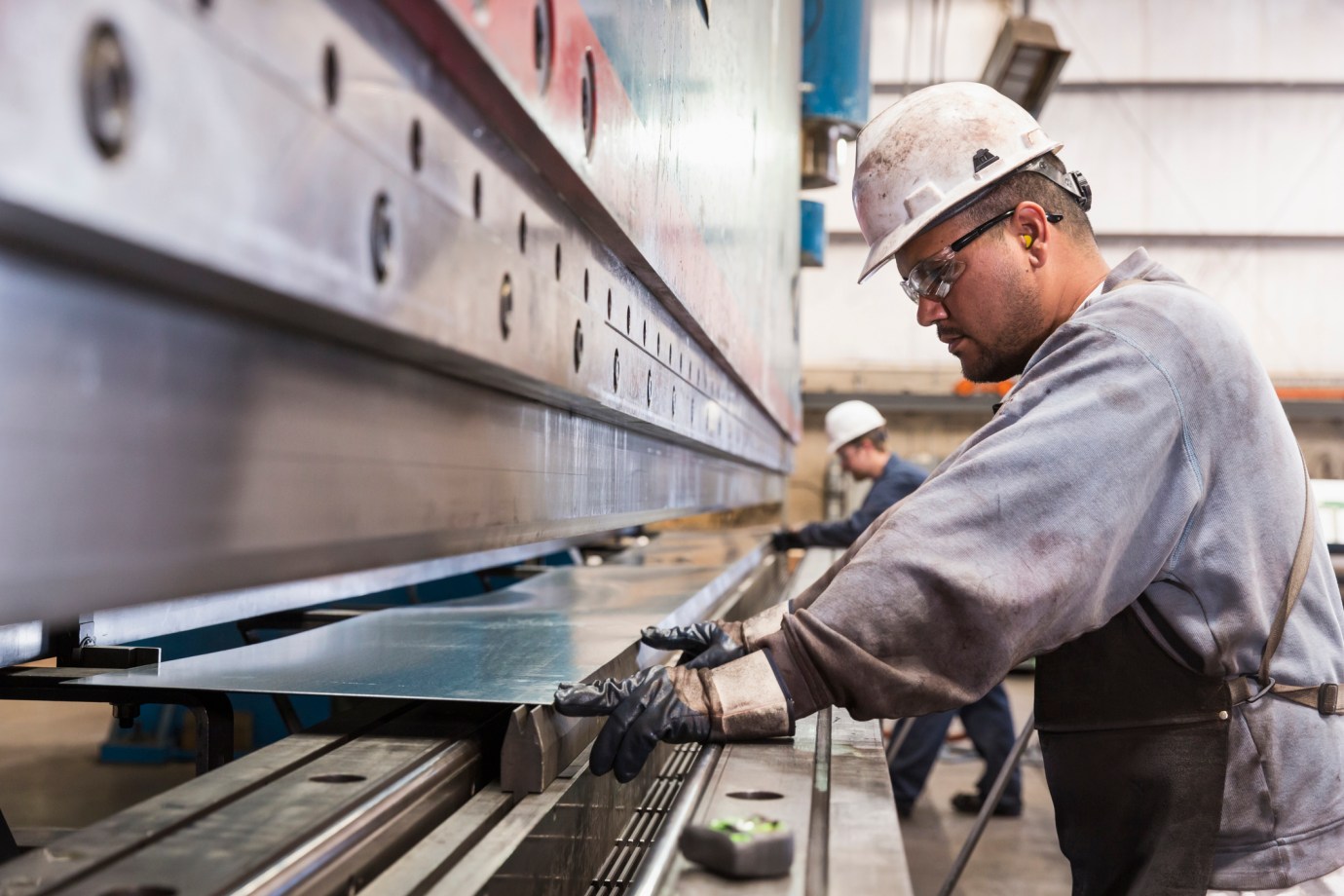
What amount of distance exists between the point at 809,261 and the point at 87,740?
394cm

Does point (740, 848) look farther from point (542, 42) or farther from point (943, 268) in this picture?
point (943, 268)

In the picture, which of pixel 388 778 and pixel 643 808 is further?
pixel 643 808

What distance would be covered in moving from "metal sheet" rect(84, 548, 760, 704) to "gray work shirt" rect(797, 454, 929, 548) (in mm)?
2862

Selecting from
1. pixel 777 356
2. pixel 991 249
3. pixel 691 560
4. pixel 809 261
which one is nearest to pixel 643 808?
pixel 991 249

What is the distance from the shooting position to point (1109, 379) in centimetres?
113

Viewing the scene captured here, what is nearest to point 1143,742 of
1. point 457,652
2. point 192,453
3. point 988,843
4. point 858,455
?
point 457,652

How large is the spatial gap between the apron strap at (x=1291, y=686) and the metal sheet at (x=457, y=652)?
710 millimetres

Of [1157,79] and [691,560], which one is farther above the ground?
[1157,79]

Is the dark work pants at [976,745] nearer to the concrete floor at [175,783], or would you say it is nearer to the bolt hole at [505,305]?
the concrete floor at [175,783]

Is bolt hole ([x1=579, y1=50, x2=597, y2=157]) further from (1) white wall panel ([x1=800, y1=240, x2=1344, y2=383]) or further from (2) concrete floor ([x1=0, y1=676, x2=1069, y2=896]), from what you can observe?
(1) white wall panel ([x1=800, y1=240, x2=1344, y2=383])

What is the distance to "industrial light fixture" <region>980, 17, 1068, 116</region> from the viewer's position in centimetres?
648

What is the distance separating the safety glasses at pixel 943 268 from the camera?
1.38 m

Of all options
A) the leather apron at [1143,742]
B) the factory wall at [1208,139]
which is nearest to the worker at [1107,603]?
the leather apron at [1143,742]

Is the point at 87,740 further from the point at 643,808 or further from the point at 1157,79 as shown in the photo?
the point at 1157,79
